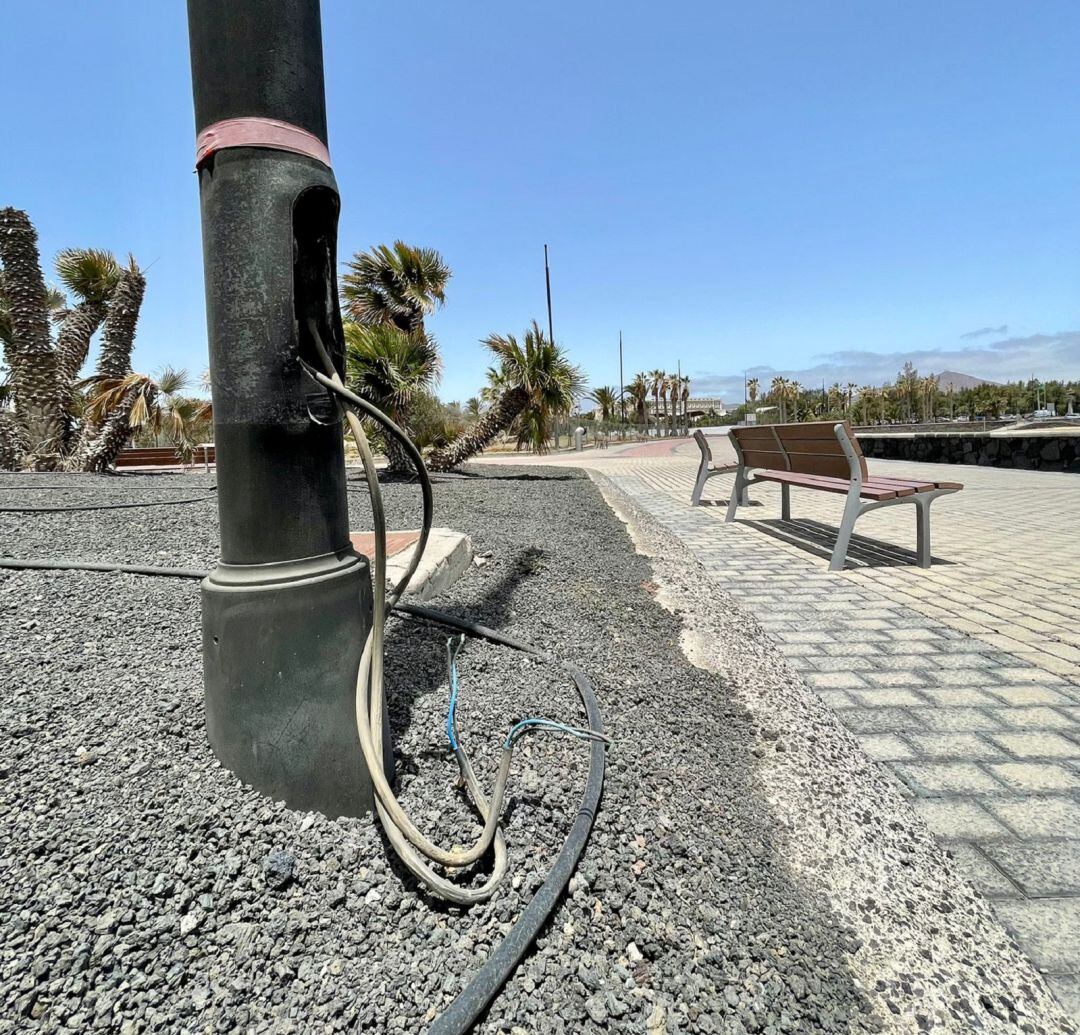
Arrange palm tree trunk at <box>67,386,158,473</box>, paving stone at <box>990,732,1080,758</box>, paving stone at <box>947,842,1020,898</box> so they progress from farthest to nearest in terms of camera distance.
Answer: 1. palm tree trunk at <box>67,386,158,473</box>
2. paving stone at <box>990,732,1080,758</box>
3. paving stone at <box>947,842,1020,898</box>

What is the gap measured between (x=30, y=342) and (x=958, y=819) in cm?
1516

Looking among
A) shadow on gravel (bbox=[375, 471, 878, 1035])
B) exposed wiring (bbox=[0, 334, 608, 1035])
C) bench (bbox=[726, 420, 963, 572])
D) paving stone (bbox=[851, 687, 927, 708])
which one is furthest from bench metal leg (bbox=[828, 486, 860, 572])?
exposed wiring (bbox=[0, 334, 608, 1035])

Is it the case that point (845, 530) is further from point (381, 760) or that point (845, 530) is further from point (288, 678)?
point (288, 678)

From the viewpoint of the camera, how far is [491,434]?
14039mm

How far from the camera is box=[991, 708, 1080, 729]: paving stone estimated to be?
245cm

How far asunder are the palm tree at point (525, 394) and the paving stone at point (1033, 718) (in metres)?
11.4

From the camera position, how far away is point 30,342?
12.1 m

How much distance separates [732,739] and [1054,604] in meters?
2.92

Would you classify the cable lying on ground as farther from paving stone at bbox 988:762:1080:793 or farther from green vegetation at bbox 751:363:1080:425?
green vegetation at bbox 751:363:1080:425

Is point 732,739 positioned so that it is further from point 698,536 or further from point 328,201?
point 698,536

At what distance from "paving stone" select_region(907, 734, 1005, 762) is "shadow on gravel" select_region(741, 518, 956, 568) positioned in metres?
2.94

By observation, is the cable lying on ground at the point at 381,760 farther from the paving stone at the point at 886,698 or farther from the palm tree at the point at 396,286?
the palm tree at the point at 396,286

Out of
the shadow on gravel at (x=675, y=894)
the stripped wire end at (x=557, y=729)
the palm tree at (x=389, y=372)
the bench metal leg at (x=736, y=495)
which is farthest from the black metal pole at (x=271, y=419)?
the palm tree at (x=389, y=372)

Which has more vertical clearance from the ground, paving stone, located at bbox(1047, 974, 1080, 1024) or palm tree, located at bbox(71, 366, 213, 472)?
palm tree, located at bbox(71, 366, 213, 472)
